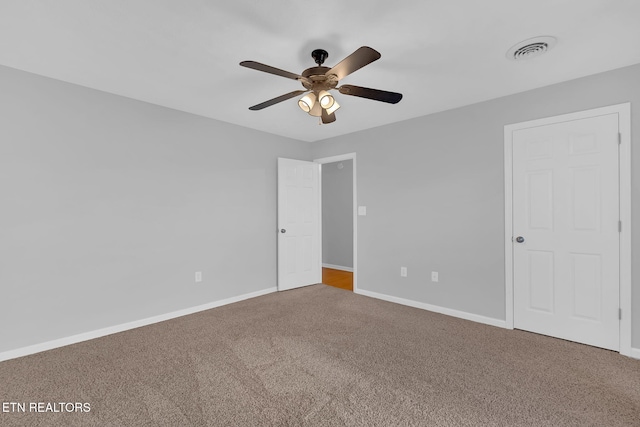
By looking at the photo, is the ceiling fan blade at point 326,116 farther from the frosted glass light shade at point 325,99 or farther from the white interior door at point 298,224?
the white interior door at point 298,224

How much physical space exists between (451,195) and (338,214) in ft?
10.2

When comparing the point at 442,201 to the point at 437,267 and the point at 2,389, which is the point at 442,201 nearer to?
the point at 437,267

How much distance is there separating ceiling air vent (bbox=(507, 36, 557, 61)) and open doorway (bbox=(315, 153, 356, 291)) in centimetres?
375

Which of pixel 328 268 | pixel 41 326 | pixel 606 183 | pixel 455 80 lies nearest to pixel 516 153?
pixel 606 183

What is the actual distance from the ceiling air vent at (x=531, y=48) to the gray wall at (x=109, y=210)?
10.2 feet

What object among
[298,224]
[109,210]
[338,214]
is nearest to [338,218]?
[338,214]

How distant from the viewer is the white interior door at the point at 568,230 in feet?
8.14

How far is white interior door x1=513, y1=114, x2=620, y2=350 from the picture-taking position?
2480 millimetres

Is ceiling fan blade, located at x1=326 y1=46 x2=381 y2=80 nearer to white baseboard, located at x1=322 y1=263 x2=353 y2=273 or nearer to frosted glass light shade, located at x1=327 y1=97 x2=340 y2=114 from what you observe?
frosted glass light shade, located at x1=327 y1=97 x2=340 y2=114

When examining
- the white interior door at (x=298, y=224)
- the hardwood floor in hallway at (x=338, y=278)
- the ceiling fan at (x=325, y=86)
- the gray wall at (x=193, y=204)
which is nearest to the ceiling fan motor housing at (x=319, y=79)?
the ceiling fan at (x=325, y=86)


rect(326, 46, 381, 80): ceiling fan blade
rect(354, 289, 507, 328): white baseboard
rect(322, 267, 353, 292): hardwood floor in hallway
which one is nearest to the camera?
rect(326, 46, 381, 80): ceiling fan blade

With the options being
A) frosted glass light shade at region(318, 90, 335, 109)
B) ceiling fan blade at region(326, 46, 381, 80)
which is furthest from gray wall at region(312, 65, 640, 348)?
ceiling fan blade at region(326, 46, 381, 80)

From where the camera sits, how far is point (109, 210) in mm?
2873

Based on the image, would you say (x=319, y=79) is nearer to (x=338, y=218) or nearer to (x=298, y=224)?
(x=298, y=224)
